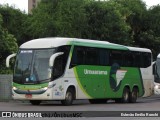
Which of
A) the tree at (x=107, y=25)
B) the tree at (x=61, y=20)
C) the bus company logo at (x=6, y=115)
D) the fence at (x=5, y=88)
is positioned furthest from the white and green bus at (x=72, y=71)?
the tree at (x=107, y=25)

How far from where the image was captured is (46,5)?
56.0m

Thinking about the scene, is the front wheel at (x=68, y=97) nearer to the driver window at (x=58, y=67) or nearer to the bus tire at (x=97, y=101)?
the driver window at (x=58, y=67)

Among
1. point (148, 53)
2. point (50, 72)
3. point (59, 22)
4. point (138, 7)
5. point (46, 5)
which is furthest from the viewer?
point (138, 7)

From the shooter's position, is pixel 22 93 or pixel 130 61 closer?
pixel 22 93

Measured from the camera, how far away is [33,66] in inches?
1016

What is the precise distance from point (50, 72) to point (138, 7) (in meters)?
45.8

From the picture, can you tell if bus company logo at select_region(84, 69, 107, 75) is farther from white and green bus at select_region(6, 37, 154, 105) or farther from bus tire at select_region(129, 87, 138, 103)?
bus tire at select_region(129, 87, 138, 103)

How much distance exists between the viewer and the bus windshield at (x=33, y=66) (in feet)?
83.9

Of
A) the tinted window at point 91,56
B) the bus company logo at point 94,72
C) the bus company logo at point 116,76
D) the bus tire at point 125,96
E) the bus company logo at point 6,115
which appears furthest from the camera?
the bus tire at point 125,96

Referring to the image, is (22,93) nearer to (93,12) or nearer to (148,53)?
(148,53)

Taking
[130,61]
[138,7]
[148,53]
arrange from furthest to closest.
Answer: [138,7]
[148,53]
[130,61]

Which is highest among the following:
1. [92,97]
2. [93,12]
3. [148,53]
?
[93,12]

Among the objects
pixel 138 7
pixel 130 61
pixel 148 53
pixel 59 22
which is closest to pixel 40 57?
pixel 130 61

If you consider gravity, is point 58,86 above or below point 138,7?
below
